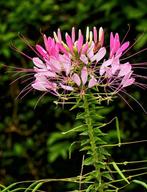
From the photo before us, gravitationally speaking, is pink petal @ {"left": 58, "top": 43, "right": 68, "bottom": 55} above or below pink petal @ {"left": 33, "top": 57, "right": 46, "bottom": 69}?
above

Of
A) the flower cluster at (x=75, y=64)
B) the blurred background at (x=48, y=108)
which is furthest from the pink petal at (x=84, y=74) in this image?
the blurred background at (x=48, y=108)

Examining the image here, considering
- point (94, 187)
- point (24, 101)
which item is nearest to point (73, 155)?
point (24, 101)

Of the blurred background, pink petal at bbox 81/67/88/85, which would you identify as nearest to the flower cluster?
pink petal at bbox 81/67/88/85

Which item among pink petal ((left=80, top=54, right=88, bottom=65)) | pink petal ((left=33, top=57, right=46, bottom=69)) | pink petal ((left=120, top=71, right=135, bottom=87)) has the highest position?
pink petal ((left=33, top=57, right=46, bottom=69))

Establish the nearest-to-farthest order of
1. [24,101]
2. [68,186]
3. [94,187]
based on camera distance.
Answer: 1. [94,187]
2. [68,186]
3. [24,101]

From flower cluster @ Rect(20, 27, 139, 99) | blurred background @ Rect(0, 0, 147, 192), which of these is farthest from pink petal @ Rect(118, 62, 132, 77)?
blurred background @ Rect(0, 0, 147, 192)

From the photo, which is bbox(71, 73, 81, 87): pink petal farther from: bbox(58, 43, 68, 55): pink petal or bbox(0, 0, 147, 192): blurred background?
bbox(0, 0, 147, 192): blurred background

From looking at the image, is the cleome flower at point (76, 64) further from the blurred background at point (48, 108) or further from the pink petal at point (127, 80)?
the blurred background at point (48, 108)

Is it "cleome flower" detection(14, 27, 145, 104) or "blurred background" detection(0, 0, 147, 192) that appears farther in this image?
"blurred background" detection(0, 0, 147, 192)

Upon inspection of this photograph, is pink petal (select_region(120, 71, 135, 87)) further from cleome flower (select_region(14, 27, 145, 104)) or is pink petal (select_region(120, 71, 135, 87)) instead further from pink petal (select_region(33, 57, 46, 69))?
pink petal (select_region(33, 57, 46, 69))

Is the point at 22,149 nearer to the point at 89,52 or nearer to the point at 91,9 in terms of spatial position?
the point at 91,9
